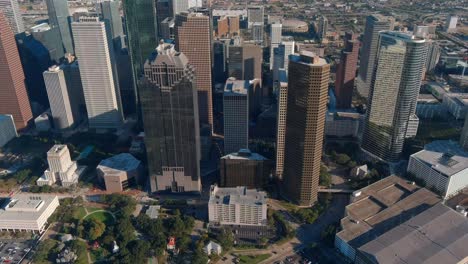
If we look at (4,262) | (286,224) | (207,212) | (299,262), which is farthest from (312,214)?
(4,262)

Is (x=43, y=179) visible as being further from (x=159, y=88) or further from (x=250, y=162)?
(x=250, y=162)

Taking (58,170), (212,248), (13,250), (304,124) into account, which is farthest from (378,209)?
(13,250)

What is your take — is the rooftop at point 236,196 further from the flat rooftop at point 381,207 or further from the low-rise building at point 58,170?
the low-rise building at point 58,170

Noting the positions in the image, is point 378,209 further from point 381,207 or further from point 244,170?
point 244,170

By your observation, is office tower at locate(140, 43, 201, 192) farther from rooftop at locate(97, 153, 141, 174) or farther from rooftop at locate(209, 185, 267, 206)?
rooftop at locate(209, 185, 267, 206)

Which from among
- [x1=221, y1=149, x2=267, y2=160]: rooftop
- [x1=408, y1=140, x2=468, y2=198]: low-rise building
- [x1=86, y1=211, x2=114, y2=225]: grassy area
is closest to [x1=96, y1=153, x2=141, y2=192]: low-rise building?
[x1=86, y1=211, x2=114, y2=225]: grassy area

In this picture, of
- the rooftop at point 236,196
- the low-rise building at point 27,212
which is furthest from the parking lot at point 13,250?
the rooftop at point 236,196
